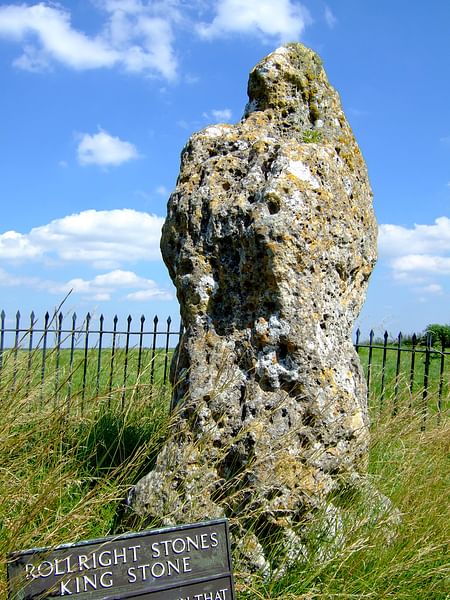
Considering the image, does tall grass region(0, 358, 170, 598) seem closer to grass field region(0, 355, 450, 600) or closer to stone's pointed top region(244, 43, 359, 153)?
grass field region(0, 355, 450, 600)

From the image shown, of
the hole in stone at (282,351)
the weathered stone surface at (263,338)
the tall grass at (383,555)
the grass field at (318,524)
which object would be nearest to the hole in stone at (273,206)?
the weathered stone surface at (263,338)

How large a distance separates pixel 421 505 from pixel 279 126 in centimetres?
257

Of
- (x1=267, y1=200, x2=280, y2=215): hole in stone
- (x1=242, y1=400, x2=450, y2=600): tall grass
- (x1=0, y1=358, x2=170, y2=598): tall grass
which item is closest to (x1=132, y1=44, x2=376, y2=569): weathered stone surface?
(x1=267, y1=200, x2=280, y2=215): hole in stone

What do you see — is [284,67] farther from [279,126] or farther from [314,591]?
[314,591]

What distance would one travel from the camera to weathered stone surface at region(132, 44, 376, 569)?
11.8 feet

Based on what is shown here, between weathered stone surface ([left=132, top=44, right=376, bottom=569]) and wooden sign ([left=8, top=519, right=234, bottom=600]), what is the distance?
32 cm

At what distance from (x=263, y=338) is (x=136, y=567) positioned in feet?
4.50

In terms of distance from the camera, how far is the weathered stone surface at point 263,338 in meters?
3.60

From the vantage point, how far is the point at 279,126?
4.51 m

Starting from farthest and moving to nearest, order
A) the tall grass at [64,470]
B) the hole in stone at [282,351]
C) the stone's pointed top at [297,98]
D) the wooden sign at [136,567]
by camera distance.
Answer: the stone's pointed top at [297,98] → the hole in stone at [282,351] → the tall grass at [64,470] → the wooden sign at [136,567]

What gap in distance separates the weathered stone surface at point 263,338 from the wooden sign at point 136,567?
0.32 m

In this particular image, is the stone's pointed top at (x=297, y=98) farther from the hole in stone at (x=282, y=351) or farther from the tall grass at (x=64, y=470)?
the tall grass at (x=64, y=470)

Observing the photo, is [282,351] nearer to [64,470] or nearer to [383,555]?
[383,555]

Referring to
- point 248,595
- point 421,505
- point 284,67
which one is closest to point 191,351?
point 248,595
